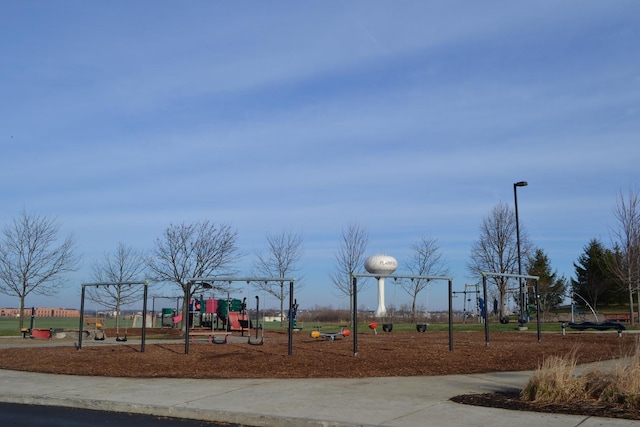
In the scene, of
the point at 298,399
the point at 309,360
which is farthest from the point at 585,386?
the point at 309,360

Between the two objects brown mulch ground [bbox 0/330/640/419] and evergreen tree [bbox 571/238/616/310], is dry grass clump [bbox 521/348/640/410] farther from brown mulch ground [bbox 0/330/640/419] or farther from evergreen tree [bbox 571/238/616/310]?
evergreen tree [bbox 571/238/616/310]

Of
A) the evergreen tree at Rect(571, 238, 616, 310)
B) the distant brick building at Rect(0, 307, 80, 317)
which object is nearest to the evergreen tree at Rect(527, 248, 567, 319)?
the evergreen tree at Rect(571, 238, 616, 310)

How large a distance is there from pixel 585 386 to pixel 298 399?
450cm

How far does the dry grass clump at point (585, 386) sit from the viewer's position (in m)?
9.16

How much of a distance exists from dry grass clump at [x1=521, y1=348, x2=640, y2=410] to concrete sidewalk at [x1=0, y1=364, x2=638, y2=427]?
0.86 m

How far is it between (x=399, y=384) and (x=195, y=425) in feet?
14.2

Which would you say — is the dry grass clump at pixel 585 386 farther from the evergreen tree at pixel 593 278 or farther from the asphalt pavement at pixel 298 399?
the evergreen tree at pixel 593 278

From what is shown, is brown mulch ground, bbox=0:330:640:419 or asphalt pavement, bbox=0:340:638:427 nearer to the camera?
asphalt pavement, bbox=0:340:638:427

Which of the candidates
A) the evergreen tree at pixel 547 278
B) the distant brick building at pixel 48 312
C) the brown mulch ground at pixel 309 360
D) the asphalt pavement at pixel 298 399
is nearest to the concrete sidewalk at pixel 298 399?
the asphalt pavement at pixel 298 399

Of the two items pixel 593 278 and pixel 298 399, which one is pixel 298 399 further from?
pixel 593 278

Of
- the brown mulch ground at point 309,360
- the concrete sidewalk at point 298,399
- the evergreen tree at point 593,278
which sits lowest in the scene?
the concrete sidewalk at point 298,399

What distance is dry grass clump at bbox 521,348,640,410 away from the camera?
30.0ft

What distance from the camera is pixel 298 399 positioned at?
1043 centimetres

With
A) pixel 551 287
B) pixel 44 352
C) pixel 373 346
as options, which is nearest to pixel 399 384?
pixel 373 346
